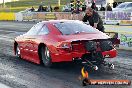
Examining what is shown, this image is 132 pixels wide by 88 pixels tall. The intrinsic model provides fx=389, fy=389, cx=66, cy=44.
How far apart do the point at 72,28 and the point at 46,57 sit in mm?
1075

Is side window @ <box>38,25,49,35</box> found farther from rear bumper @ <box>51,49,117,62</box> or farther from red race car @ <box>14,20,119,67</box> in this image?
rear bumper @ <box>51,49,117,62</box>

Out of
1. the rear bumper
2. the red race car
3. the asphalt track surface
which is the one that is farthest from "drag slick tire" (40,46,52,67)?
the rear bumper

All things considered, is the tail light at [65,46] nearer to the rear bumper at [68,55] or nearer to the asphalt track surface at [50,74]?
the rear bumper at [68,55]

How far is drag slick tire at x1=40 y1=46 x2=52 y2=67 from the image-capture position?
1036 centimetres

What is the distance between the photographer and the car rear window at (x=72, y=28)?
1051cm

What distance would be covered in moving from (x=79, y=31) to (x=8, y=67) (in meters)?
2.26

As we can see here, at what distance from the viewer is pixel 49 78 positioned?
29.7 feet

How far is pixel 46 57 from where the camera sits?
415 inches

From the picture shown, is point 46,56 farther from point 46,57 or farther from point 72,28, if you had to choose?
point 72,28

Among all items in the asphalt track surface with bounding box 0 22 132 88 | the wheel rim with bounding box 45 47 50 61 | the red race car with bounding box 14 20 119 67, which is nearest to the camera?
the asphalt track surface with bounding box 0 22 132 88

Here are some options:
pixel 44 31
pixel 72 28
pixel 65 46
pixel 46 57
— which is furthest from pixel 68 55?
pixel 44 31

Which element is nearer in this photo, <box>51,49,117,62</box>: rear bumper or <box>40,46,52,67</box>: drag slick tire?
<box>51,49,117,62</box>: rear bumper

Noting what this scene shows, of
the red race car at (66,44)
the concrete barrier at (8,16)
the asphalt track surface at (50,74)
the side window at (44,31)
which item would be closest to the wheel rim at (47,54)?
the red race car at (66,44)

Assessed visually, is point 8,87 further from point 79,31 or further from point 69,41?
point 79,31
